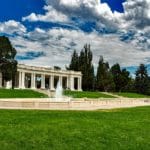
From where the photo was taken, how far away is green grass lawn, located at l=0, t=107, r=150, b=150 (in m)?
15.7

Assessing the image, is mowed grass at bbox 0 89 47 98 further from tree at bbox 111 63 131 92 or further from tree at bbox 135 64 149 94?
tree at bbox 135 64 149 94

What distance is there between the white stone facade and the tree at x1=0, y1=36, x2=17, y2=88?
1850 centimetres

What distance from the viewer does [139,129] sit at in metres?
19.8

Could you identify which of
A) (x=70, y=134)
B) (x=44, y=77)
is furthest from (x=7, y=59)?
(x=70, y=134)

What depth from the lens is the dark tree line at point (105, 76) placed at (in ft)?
357

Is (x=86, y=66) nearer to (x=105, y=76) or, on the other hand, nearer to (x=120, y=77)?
(x=105, y=76)

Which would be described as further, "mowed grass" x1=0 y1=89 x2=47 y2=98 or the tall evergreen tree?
the tall evergreen tree

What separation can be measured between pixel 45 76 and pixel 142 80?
36.0 meters

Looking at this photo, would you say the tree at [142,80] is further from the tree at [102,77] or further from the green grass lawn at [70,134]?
the green grass lawn at [70,134]

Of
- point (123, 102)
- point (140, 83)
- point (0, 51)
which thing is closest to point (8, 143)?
point (123, 102)

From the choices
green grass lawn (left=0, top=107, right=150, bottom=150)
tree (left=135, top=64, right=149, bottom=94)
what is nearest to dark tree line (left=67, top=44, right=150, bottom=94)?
tree (left=135, top=64, right=149, bottom=94)

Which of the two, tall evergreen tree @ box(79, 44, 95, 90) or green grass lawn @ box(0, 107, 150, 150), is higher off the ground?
tall evergreen tree @ box(79, 44, 95, 90)

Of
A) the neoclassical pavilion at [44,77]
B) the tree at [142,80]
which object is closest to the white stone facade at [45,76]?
the neoclassical pavilion at [44,77]

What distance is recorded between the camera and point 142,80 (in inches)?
5034
